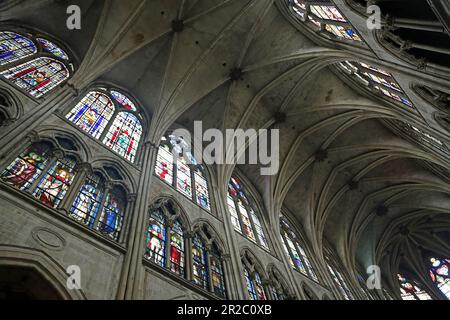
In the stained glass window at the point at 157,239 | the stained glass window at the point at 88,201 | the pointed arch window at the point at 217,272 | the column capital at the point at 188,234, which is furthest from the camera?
the column capital at the point at 188,234

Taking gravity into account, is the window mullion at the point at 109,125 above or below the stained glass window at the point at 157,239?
above

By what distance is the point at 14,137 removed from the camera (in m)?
6.86

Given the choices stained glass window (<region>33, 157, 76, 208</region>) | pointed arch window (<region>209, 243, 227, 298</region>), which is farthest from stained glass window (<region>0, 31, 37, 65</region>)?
pointed arch window (<region>209, 243, 227, 298</region>)

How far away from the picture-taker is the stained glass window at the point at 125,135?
10188 millimetres

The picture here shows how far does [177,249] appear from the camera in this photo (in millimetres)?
8578

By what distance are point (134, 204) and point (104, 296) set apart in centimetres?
296

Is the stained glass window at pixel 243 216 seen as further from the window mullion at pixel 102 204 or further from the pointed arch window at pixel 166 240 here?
the window mullion at pixel 102 204

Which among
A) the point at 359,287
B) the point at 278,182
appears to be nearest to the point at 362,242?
the point at 359,287

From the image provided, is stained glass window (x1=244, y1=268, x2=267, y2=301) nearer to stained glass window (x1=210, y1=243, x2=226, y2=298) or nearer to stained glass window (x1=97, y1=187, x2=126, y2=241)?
stained glass window (x1=210, y1=243, x2=226, y2=298)

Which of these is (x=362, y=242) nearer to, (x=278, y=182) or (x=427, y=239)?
(x=427, y=239)

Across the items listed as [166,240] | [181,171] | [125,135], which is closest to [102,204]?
[166,240]

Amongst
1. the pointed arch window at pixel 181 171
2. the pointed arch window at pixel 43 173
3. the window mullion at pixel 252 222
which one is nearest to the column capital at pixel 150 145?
the pointed arch window at pixel 181 171

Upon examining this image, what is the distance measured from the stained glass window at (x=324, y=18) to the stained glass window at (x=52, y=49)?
9358 mm

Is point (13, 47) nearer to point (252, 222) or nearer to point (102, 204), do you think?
point (102, 204)
